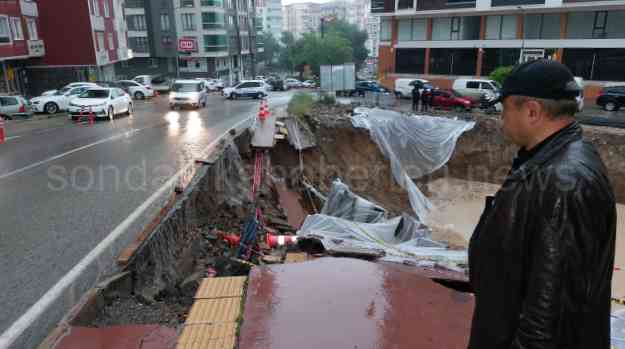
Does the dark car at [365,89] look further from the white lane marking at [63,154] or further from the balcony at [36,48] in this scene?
the balcony at [36,48]

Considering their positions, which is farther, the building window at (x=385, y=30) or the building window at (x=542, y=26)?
the building window at (x=385, y=30)

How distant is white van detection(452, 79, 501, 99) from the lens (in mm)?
27672

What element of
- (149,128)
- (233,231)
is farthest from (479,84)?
(233,231)

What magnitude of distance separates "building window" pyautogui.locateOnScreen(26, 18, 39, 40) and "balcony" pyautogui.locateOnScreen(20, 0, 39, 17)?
0.38 m

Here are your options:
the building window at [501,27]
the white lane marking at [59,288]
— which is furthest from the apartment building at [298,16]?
the white lane marking at [59,288]

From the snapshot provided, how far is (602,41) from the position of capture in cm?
3186

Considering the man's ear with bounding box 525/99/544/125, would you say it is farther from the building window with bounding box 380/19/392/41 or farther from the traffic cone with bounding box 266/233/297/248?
the building window with bounding box 380/19/392/41

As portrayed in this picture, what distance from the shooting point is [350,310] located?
3.50 meters

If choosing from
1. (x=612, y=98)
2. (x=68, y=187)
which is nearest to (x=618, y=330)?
(x=68, y=187)

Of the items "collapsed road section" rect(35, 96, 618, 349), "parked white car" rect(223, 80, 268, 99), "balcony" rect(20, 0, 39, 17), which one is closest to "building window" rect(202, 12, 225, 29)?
"parked white car" rect(223, 80, 268, 99)

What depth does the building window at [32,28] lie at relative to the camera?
30719 millimetres

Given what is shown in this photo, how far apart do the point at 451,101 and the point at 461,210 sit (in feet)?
31.6

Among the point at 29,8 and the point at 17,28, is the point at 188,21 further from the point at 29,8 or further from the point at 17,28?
the point at 17,28

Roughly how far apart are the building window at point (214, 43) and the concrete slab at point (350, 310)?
57089 mm
